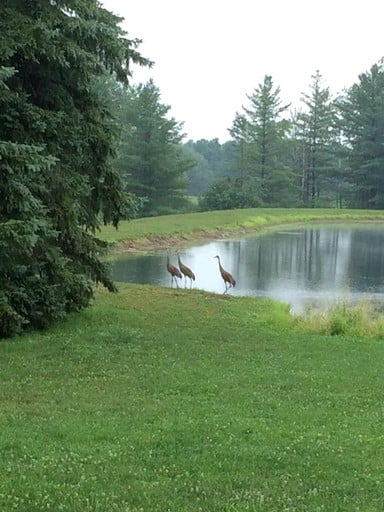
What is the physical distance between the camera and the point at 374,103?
2314 inches

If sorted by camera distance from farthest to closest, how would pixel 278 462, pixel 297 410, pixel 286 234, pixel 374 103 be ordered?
pixel 374 103 < pixel 286 234 < pixel 297 410 < pixel 278 462

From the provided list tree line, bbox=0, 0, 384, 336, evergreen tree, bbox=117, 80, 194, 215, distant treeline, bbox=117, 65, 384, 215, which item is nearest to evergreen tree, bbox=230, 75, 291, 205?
distant treeline, bbox=117, 65, 384, 215

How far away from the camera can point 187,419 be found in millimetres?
6699

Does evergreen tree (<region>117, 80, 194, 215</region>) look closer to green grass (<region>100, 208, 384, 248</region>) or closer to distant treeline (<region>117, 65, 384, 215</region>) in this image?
distant treeline (<region>117, 65, 384, 215</region>)

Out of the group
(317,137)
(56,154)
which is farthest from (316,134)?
(56,154)

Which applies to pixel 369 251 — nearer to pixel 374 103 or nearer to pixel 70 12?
pixel 70 12

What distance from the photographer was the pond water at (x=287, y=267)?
21250 mm

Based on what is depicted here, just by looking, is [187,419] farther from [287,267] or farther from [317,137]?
[317,137]

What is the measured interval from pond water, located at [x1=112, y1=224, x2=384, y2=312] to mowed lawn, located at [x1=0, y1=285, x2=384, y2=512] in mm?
7818

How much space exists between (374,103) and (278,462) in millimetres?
57106

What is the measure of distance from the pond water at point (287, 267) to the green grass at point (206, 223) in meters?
1.63

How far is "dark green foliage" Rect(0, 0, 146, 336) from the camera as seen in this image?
947cm

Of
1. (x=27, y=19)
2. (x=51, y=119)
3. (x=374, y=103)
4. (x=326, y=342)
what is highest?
(x=374, y=103)

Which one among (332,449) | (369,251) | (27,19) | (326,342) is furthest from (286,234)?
(332,449)
